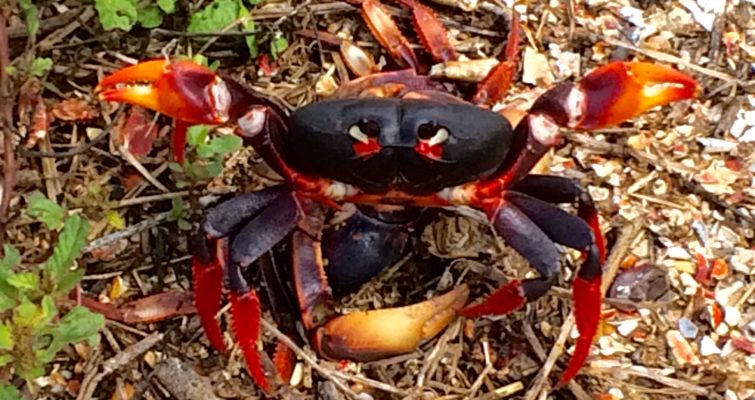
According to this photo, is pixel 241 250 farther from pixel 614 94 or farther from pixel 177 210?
pixel 614 94

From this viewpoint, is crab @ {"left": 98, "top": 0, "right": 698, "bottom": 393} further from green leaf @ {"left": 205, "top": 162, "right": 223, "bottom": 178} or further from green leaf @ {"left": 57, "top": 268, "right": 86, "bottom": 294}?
green leaf @ {"left": 57, "top": 268, "right": 86, "bottom": 294}

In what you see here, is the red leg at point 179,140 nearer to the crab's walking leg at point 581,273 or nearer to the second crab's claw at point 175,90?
the second crab's claw at point 175,90

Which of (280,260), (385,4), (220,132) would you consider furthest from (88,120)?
(385,4)

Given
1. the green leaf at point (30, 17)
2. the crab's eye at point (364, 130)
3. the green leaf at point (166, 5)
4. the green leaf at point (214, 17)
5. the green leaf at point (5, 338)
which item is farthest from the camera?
the green leaf at point (214, 17)

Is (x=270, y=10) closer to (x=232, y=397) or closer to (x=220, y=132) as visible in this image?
(x=220, y=132)

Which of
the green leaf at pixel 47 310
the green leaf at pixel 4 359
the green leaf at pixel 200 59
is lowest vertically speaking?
the green leaf at pixel 4 359

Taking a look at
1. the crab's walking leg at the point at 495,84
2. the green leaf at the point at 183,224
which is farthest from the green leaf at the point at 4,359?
the crab's walking leg at the point at 495,84

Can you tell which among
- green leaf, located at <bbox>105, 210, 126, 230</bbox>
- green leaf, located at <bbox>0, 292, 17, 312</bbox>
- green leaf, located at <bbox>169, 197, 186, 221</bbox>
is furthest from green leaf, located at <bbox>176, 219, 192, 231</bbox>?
green leaf, located at <bbox>0, 292, 17, 312</bbox>

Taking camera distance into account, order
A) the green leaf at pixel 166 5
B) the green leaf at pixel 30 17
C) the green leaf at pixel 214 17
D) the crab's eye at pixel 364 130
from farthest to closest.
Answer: the green leaf at pixel 214 17, the green leaf at pixel 166 5, the green leaf at pixel 30 17, the crab's eye at pixel 364 130
